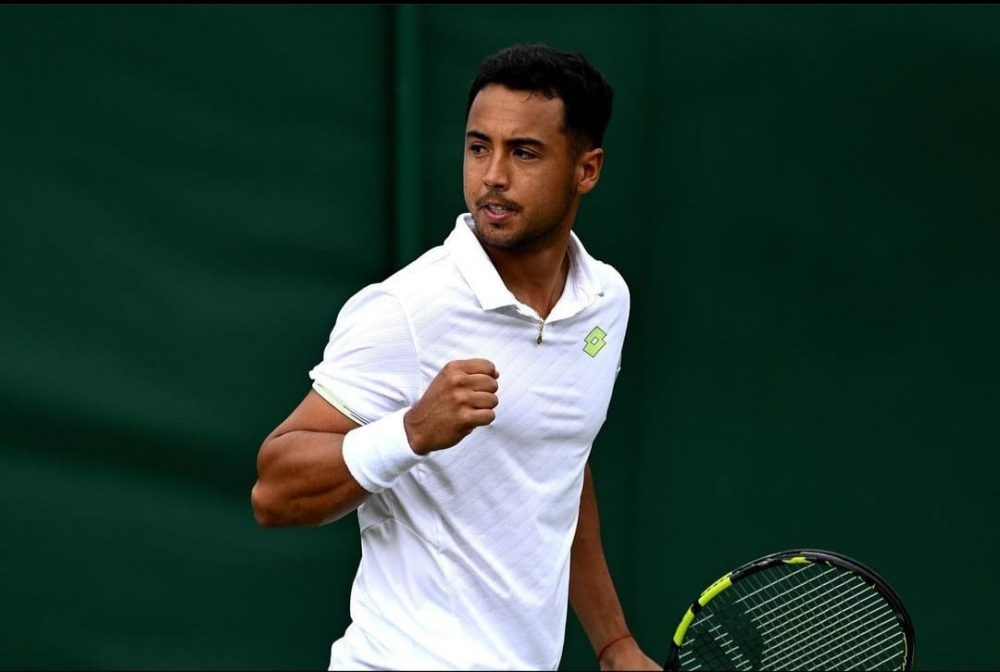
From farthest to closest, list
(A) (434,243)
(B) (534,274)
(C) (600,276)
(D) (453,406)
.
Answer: (A) (434,243)
(C) (600,276)
(B) (534,274)
(D) (453,406)

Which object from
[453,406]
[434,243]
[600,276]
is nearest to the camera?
[453,406]

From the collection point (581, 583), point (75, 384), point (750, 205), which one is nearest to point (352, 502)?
point (581, 583)

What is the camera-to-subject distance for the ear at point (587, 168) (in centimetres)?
245

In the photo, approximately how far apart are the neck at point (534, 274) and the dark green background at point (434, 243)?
1.09m

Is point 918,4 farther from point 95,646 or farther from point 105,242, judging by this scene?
point 95,646

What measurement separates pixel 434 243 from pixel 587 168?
113 cm

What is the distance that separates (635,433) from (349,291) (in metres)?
0.78

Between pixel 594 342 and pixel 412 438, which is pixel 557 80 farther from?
pixel 412 438

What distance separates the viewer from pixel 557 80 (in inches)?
93.4

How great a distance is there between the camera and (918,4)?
3389 millimetres

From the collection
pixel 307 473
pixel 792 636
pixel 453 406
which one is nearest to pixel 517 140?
pixel 453 406

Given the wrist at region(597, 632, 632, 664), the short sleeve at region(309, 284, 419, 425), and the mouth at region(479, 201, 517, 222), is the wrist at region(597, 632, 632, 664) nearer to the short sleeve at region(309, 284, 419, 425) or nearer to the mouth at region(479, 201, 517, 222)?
the short sleeve at region(309, 284, 419, 425)

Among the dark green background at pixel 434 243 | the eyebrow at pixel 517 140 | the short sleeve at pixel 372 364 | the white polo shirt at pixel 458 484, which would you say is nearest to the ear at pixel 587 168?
the eyebrow at pixel 517 140

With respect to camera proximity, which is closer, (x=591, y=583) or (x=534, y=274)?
(x=534, y=274)
